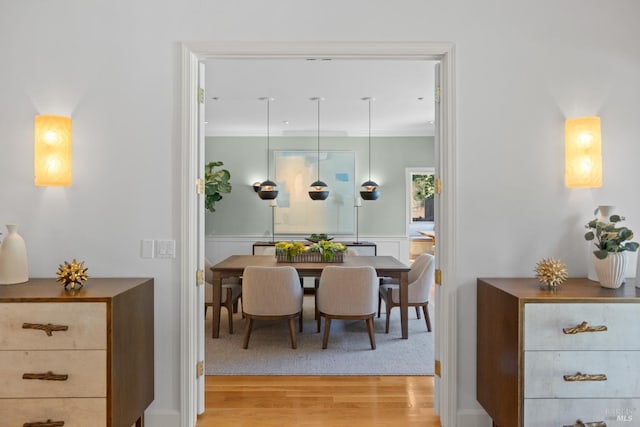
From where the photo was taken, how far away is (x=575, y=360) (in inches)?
74.2

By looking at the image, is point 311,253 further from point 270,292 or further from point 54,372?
point 54,372

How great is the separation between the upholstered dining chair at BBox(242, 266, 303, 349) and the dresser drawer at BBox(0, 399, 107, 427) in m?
1.87

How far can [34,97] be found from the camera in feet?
7.59

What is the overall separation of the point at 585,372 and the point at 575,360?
74mm

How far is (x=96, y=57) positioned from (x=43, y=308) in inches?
56.0

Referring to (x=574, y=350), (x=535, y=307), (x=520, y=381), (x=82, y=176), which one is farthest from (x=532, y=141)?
(x=82, y=176)

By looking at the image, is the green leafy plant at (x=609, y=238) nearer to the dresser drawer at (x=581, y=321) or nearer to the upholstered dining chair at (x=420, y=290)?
the dresser drawer at (x=581, y=321)

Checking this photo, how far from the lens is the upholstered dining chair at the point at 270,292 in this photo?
3650 millimetres

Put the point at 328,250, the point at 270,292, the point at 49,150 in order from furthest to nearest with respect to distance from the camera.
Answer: the point at 328,250 → the point at 270,292 → the point at 49,150

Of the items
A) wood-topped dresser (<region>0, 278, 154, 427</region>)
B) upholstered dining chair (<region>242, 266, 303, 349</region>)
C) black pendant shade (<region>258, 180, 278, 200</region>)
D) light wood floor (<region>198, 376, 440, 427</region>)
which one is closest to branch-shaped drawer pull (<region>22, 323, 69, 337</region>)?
wood-topped dresser (<region>0, 278, 154, 427</region>)

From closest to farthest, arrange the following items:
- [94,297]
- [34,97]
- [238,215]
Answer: [94,297] < [34,97] < [238,215]

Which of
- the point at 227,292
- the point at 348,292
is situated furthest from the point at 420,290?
the point at 227,292

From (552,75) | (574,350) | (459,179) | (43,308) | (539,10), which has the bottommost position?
(574,350)

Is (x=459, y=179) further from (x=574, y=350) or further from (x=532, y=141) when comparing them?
(x=574, y=350)
